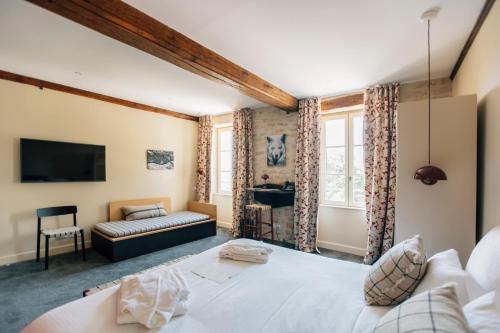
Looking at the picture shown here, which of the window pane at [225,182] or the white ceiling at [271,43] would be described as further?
the window pane at [225,182]

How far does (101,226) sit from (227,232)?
2.41m

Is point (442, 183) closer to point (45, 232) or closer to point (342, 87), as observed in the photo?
point (342, 87)

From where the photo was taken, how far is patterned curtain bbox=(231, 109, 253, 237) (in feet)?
16.4

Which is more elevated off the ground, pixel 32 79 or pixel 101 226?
pixel 32 79

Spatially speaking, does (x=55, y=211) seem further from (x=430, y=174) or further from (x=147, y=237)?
(x=430, y=174)

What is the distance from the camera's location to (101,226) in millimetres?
3949

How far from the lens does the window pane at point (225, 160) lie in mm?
5852

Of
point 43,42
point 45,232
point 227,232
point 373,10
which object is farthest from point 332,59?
point 45,232

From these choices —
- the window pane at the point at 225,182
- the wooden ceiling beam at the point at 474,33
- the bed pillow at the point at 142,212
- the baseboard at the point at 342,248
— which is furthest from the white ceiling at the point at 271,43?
the baseboard at the point at 342,248

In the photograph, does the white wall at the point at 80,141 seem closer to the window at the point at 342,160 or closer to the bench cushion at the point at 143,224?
the bench cushion at the point at 143,224

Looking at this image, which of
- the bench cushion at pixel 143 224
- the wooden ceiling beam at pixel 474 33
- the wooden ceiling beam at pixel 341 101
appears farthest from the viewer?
the wooden ceiling beam at pixel 341 101

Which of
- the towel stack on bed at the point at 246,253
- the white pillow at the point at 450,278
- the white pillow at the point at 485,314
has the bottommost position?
the towel stack on bed at the point at 246,253

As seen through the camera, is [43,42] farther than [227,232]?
No

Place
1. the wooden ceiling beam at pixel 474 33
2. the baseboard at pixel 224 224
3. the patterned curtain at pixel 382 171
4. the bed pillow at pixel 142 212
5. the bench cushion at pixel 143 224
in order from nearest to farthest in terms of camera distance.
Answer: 1. the wooden ceiling beam at pixel 474 33
2. the patterned curtain at pixel 382 171
3. the bench cushion at pixel 143 224
4. the bed pillow at pixel 142 212
5. the baseboard at pixel 224 224
